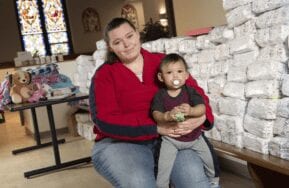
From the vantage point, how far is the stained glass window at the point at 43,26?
38.4 ft

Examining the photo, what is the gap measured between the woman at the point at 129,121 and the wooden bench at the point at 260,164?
1.10 feet

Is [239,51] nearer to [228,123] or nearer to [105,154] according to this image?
[228,123]

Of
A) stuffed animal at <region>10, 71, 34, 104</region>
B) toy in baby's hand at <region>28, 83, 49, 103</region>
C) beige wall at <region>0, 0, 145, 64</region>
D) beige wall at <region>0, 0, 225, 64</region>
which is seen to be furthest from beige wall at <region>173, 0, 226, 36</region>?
beige wall at <region>0, 0, 145, 64</region>

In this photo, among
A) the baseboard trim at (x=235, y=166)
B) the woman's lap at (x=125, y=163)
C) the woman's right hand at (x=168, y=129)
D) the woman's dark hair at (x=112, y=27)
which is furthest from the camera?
the baseboard trim at (x=235, y=166)

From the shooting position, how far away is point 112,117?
1749 mm

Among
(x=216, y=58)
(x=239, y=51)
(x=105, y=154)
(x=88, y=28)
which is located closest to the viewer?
(x=105, y=154)

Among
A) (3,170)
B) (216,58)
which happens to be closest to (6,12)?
(3,170)

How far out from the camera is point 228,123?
2.22 meters

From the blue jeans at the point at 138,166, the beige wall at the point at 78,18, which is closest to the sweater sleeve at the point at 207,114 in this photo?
the blue jeans at the point at 138,166

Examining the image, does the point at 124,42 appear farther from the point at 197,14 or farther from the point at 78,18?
the point at 78,18

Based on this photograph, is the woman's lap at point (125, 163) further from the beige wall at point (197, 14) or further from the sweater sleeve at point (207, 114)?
the beige wall at point (197, 14)

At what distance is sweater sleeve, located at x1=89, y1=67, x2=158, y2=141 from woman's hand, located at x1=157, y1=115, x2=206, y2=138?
40mm

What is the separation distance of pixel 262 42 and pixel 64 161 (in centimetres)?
266

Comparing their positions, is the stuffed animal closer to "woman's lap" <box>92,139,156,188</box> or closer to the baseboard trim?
the baseboard trim
